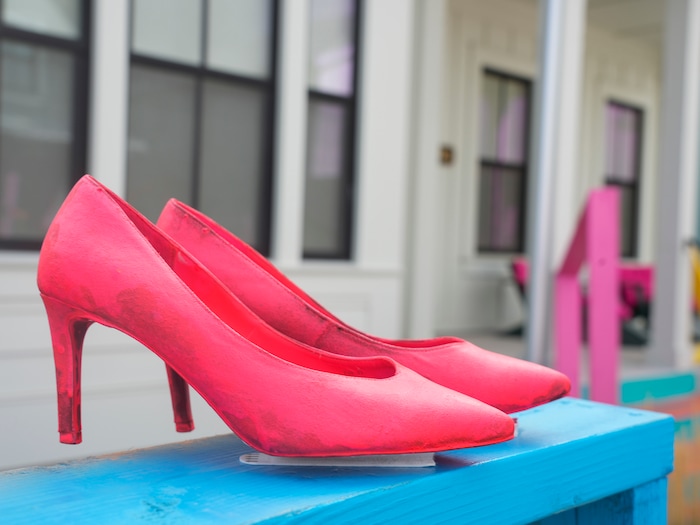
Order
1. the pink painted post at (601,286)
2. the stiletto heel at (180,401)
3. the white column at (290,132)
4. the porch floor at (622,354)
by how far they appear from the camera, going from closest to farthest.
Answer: the stiletto heel at (180,401), the pink painted post at (601,286), the white column at (290,132), the porch floor at (622,354)

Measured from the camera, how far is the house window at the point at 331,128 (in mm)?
3328

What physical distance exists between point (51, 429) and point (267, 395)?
6.61ft

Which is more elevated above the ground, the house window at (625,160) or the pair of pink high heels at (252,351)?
the house window at (625,160)

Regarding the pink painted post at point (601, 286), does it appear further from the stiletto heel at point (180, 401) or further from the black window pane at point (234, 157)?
the stiletto heel at point (180, 401)

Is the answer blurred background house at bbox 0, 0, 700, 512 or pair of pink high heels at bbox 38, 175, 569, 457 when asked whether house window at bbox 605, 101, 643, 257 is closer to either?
blurred background house at bbox 0, 0, 700, 512

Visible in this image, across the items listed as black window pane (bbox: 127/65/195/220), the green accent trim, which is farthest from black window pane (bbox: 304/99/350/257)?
the green accent trim

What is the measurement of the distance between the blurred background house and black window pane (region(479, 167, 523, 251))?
0.21 meters

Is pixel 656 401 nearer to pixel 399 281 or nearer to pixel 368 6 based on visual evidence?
pixel 399 281

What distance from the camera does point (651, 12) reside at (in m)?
Result: 6.03

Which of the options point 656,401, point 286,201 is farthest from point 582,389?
point 286,201

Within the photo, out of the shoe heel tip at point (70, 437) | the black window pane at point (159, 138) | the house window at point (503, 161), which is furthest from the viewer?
the house window at point (503, 161)

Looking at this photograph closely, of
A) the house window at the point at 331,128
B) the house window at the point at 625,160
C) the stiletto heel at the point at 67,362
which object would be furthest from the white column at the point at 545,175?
the house window at the point at 625,160

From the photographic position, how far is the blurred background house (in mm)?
2486

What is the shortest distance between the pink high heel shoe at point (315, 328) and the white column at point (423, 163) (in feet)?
11.7
